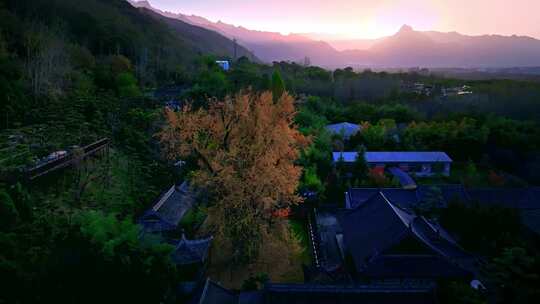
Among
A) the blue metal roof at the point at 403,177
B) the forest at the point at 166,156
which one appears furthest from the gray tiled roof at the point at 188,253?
the blue metal roof at the point at 403,177

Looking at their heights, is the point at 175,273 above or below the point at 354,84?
below

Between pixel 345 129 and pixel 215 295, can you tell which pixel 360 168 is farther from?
pixel 215 295

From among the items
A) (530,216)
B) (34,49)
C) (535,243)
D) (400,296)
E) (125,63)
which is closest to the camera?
(400,296)

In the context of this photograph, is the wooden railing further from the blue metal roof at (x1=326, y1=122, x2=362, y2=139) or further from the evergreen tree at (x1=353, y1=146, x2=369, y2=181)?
the blue metal roof at (x1=326, y1=122, x2=362, y2=139)

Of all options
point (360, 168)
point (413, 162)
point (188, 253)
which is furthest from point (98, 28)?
point (188, 253)

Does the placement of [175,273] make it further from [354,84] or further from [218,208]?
[354,84]

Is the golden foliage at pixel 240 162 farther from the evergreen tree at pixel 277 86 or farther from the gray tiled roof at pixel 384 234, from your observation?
the evergreen tree at pixel 277 86

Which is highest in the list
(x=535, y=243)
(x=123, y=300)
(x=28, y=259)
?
(x=28, y=259)

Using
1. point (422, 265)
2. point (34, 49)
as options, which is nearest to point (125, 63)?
point (34, 49)
